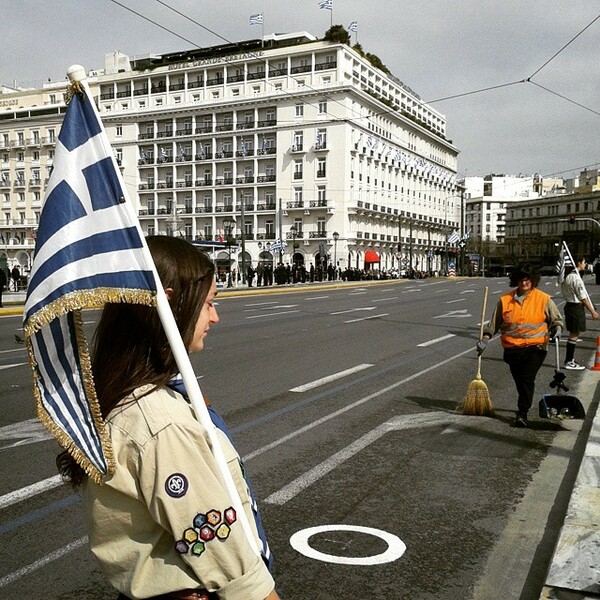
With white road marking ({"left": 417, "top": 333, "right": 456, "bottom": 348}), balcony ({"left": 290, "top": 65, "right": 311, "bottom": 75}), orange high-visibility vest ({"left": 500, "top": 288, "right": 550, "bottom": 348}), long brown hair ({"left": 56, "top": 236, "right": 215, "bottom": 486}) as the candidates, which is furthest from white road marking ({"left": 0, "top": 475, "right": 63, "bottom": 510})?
balcony ({"left": 290, "top": 65, "right": 311, "bottom": 75})

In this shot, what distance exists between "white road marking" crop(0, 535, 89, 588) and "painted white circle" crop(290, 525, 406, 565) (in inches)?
49.7

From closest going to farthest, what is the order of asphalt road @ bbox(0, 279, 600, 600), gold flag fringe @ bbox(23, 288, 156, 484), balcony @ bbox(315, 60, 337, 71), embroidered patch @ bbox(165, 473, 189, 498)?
embroidered patch @ bbox(165, 473, 189, 498) → gold flag fringe @ bbox(23, 288, 156, 484) → asphalt road @ bbox(0, 279, 600, 600) → balcony @ bbox(315, 60, 337, 71)

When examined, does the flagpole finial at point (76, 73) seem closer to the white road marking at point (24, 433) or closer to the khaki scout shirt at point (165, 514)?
the khaki scout shirt at point (165, 514)

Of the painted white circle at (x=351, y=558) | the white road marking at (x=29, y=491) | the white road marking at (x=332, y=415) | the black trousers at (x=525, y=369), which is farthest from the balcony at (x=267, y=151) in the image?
the painted white circle at (x=351, y=558)

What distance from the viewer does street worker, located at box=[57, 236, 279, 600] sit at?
58.9 inches

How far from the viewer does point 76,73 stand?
1673 millimetres

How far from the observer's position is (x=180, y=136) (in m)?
83.1

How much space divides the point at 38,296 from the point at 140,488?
0.52 meters

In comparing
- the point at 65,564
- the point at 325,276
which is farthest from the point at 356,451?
the point at 325,276

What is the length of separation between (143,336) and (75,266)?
0.23 meters

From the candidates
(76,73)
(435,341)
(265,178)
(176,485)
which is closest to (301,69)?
(265,178)

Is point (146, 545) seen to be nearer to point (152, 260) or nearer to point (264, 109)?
point (152, 260)

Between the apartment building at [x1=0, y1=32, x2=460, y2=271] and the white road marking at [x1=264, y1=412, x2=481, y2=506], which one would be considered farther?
the apartment building at [x1=0, y1=32, x2=460, y2=271]

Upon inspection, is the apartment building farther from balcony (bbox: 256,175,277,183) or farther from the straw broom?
the straw broom
